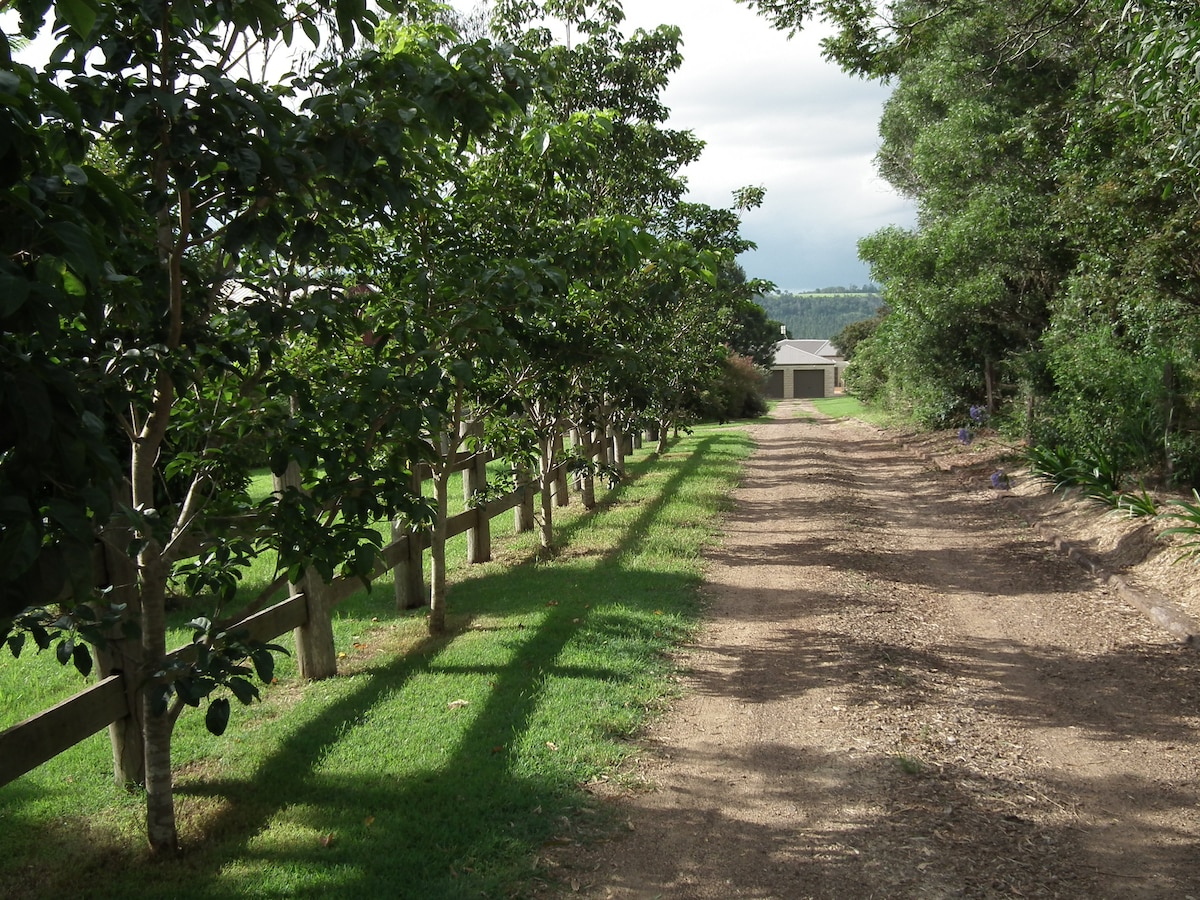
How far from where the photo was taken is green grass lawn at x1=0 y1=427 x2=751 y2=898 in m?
4.36

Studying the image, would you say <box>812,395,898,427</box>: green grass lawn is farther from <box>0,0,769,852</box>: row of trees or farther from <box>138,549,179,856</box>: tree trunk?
<box>138,549,179,856</box>: tree trunk

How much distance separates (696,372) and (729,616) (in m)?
12.9

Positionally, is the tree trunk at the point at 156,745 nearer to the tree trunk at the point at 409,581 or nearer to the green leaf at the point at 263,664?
the green leaf at the point at 263,664

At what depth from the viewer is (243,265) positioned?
4793 millimetres

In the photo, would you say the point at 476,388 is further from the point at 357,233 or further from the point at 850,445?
the point at 850,445

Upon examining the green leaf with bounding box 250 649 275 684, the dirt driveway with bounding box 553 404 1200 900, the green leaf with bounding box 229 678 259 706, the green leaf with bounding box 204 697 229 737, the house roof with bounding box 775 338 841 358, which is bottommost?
the dirt driveway with bounding box 553 404 1200 900

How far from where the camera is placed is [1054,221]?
14961mm

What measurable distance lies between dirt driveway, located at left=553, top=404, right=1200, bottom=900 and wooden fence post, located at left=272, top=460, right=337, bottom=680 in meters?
2.64

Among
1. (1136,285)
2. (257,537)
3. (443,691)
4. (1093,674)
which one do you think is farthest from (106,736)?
(1136,285)

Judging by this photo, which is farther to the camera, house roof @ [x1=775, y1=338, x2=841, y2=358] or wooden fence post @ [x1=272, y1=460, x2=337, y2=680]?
house roof @ [x1=775, y1=338, x2=841, y2=358]

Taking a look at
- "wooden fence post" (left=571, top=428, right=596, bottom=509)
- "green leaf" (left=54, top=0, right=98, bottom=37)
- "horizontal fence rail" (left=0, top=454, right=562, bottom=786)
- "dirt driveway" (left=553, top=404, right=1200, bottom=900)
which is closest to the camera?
"green leaf" (left=54, top=0, right=98, bottom=37)

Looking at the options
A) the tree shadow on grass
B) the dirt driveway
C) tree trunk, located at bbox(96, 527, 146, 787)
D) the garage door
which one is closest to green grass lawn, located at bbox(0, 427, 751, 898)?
the tree shadow on grass

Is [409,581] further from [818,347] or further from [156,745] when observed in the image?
[818,347]

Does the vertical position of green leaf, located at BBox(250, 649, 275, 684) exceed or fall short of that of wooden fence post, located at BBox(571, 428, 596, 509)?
it exceeds it
